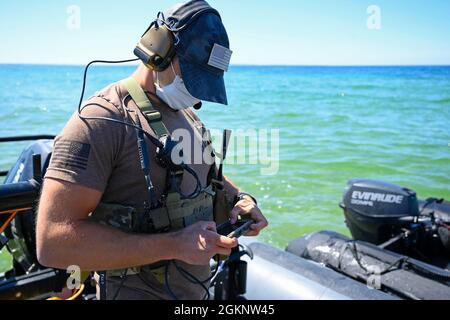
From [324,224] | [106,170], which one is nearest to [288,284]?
[106,170]

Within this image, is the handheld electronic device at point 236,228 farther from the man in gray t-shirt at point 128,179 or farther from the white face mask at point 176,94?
the white face mask at point 176,94

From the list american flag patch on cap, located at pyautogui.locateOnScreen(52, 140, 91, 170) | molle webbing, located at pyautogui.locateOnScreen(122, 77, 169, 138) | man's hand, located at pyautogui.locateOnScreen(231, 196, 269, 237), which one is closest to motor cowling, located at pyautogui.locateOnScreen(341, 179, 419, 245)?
man's hand, located at pyautogui.locateOnScreen(231, 196, 269, 237)

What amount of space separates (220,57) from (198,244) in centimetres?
68

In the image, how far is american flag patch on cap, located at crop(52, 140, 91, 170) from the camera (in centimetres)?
127

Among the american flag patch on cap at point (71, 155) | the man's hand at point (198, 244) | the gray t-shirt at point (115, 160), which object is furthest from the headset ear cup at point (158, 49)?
the man's hand at point (198, 244)

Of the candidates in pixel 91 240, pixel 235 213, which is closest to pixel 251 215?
pixel 235 213

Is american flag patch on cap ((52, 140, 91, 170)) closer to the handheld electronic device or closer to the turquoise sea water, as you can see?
the handheld electronic device

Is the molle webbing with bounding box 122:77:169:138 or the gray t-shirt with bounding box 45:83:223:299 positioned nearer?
the gray t-shirt with bounding box 45:83:223:299

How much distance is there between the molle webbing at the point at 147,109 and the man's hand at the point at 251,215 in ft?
1.59

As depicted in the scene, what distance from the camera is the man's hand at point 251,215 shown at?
1.73 metres

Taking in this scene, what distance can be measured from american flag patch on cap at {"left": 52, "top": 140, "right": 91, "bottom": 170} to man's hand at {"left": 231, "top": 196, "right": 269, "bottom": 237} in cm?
67

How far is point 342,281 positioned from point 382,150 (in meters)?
8.22

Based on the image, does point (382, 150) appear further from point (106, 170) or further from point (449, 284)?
point (106, 170)

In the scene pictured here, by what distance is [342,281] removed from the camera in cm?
282
